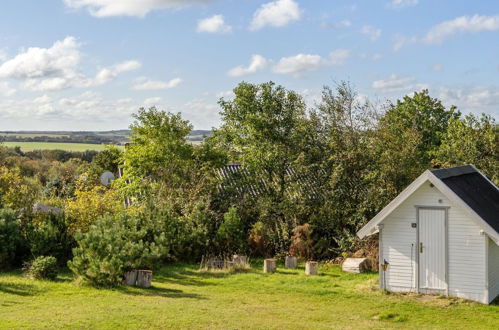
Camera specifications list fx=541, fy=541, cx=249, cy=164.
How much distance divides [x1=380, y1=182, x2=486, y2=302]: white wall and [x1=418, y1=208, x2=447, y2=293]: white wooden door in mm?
178

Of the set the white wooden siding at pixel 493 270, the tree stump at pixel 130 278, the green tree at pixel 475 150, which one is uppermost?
the green tree at pixel 475 150

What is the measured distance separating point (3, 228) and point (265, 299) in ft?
32.9

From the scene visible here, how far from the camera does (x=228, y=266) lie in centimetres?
1981

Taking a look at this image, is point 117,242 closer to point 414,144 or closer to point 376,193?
point 376,193

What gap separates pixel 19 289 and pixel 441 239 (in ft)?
40.5

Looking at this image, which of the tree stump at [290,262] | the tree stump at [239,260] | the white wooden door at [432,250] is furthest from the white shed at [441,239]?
the tree stump at [239,260]

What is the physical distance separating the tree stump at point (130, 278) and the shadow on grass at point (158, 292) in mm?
350

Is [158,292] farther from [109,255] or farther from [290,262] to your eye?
[290,262]

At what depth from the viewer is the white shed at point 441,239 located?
49.5 ft

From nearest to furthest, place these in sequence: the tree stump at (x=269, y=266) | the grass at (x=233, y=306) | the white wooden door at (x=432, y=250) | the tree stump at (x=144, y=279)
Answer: the grass at (x=233, y=306)
the white wooden door at (x=432, y=250)
the tree stump at (x=144, y=279)
the tree stump at (x=269, y=266)

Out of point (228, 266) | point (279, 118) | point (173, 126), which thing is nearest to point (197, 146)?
point (173, 126)

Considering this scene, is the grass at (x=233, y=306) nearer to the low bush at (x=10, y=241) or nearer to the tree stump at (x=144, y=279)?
the tree stump at (x=144, y=279)

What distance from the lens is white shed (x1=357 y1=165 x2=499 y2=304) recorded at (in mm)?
15093

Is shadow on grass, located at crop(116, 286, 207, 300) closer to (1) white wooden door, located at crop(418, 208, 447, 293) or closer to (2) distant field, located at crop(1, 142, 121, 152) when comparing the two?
(1) white wooden door, located at crop(418, 208, 447, 293)
